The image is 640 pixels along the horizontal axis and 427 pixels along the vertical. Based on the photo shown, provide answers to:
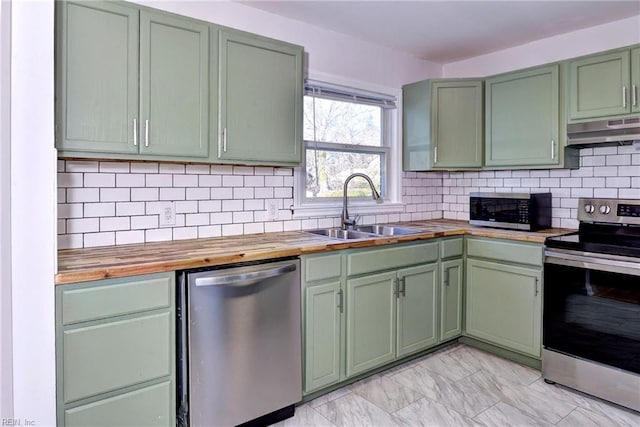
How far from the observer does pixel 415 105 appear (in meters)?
3.49

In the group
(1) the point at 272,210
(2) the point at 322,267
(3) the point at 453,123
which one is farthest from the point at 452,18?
(2) the point at 322,267

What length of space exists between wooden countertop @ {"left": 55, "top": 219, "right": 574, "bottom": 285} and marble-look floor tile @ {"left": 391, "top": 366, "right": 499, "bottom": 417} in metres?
0.87

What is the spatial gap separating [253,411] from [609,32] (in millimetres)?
3341

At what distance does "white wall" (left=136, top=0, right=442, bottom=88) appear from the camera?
8.39ft

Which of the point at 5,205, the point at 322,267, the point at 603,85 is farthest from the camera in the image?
the point at 603,85

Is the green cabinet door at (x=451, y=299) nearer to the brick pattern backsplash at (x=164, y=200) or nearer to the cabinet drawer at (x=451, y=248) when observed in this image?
the cabinet drawer at (x=451, y=248)

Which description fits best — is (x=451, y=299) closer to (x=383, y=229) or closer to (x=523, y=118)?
(x=383, y=229)

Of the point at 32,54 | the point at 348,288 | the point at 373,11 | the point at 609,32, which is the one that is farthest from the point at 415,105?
the point at 32,54

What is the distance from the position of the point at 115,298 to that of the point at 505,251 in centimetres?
239

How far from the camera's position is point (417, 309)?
287cm

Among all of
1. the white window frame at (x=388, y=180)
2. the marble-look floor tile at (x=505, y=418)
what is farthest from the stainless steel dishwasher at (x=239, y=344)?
the marble-look floor tile at (x=505, y=418)

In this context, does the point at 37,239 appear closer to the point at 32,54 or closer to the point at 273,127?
the point at 32,54

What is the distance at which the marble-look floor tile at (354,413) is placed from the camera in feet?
7.21

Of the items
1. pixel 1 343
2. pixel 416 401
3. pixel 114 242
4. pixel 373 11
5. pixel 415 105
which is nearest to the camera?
pixel 1 343
